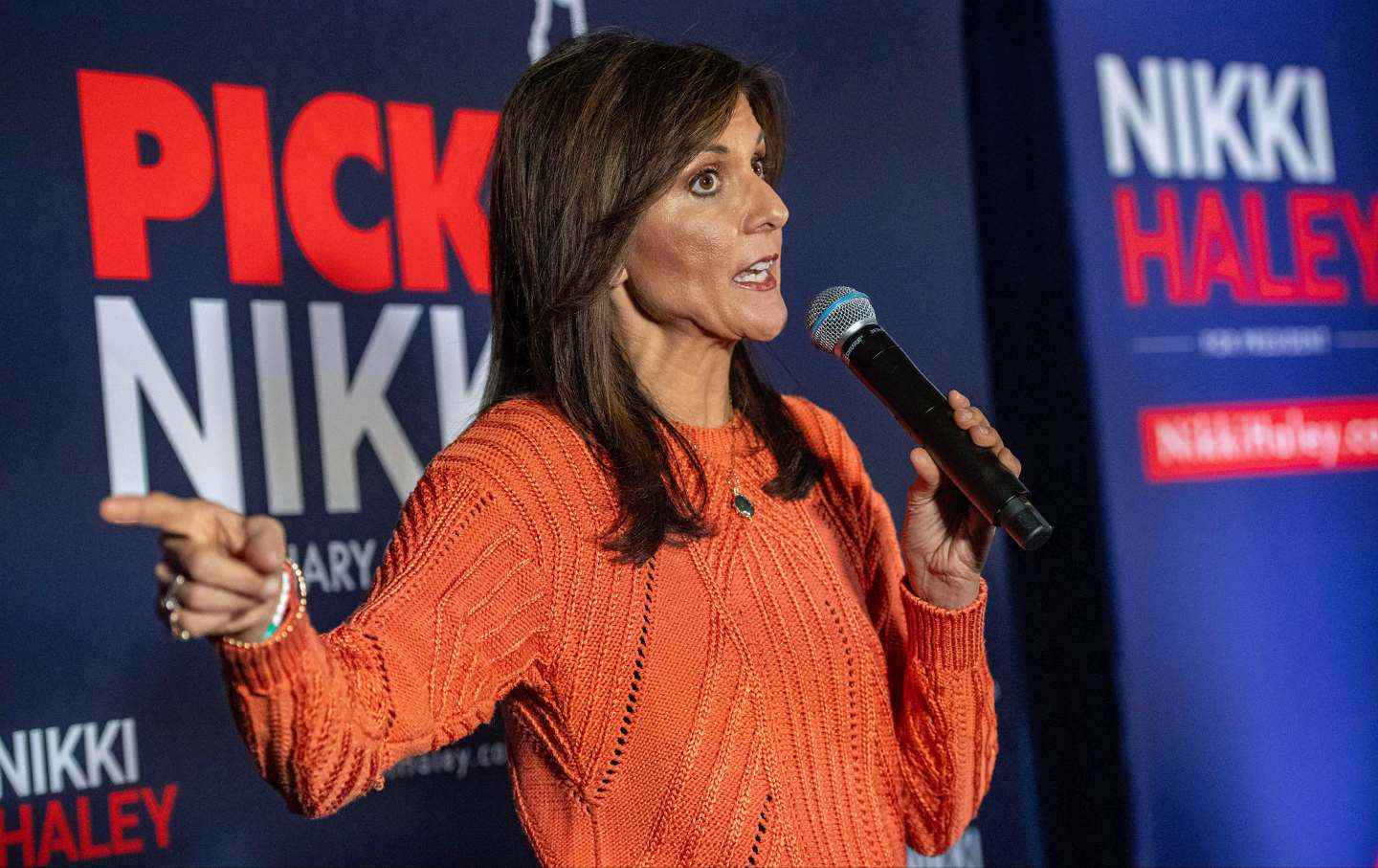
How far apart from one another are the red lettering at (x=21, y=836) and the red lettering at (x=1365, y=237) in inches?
125

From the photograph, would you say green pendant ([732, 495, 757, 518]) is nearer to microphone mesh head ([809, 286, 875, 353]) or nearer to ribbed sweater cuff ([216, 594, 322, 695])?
microphone mesh head ([809, 286, 875, 353])

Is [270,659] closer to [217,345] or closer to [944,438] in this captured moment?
[944,438]

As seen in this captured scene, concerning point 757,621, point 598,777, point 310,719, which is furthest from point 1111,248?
→ point 310,719

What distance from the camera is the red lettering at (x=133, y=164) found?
7.78 feet

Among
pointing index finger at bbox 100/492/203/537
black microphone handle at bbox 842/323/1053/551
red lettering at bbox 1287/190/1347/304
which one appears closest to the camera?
pointing index finger at bbox 100/492/203/537

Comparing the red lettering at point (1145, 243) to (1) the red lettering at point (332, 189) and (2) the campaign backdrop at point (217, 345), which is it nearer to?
(2) the campaign backdrop at point (217, 345)

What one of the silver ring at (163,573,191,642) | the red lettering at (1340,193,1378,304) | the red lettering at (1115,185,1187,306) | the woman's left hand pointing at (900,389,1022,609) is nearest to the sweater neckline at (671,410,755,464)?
the woman's left hand pointing at (900,389,1022,609)

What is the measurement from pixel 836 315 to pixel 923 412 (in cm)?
21

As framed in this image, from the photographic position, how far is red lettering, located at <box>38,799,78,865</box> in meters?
2.24

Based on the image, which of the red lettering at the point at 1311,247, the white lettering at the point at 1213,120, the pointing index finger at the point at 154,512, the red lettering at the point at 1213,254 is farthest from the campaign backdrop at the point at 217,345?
the red lettering at the point at 1311,247

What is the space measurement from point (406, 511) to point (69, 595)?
113cm

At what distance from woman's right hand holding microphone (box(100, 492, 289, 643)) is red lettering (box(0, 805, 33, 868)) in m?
1.49

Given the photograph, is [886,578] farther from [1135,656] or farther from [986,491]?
[1135,656]

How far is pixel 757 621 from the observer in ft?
5.19
